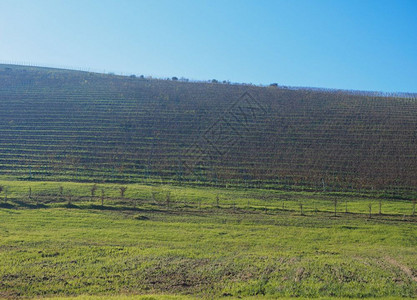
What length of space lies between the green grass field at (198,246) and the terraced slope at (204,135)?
7.34 metres

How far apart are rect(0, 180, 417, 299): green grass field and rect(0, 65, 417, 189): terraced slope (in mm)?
7336

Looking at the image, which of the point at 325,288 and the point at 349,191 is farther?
the point at 349,191

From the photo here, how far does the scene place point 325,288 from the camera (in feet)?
39.6

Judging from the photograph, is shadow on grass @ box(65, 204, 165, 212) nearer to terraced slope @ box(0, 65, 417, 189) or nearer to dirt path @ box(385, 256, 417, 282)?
terraced slope @ box(0, 65, 417, 189)

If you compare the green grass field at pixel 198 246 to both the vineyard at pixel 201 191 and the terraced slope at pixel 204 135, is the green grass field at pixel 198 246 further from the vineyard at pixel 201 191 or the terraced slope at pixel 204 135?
the terraced slope at pixel 204 135

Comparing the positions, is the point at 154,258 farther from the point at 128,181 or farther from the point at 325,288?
the point at 128,181

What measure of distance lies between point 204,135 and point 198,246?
3022 centimetres

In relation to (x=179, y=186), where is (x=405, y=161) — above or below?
above

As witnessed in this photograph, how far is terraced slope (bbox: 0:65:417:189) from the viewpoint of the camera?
36.0 m

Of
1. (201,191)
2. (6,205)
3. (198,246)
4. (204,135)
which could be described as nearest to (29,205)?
(6,205)

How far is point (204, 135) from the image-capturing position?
152 feet

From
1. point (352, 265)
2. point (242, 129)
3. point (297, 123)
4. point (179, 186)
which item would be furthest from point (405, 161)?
point (352, 265)

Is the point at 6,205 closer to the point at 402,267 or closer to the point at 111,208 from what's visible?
the point at 111,208

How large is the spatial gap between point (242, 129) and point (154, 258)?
1362 inches
